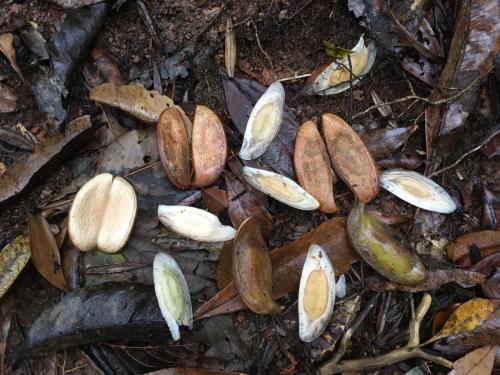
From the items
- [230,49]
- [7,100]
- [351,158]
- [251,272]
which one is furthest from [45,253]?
[351,158]

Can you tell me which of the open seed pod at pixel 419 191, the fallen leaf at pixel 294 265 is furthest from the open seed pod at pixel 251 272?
the open seed pod at pixel 419 191

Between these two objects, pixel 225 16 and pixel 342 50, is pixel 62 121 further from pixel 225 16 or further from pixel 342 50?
pixel 342 50

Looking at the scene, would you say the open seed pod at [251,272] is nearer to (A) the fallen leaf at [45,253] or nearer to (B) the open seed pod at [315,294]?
(B) the open seed pod at [315,294]

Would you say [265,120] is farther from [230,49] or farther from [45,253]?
[45,253]

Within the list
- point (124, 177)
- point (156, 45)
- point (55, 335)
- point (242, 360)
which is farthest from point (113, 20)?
point (242, 360)

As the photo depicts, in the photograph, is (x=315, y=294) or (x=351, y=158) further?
(x=351, y=158)

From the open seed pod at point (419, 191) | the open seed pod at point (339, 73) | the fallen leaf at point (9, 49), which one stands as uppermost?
the fallen leaf at point (9, 49)
